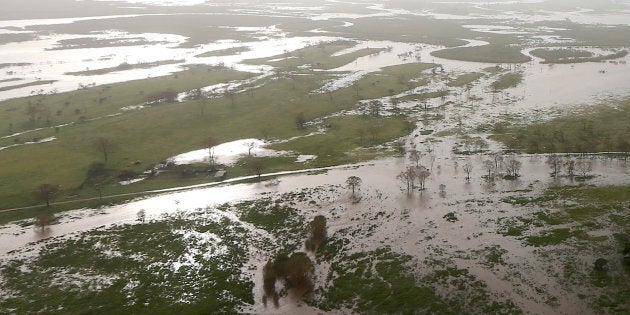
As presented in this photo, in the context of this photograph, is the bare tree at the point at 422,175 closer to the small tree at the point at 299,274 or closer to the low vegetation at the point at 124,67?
the small tree at the point at 299,274

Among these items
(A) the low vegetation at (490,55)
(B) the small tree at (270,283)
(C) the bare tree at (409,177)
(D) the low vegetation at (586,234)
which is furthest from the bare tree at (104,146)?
(A) the low vegetation at (490,55)

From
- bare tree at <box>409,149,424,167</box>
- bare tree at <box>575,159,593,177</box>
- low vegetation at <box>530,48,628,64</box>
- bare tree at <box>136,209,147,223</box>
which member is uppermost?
low vegetation at <box>530,48,628,64</box>

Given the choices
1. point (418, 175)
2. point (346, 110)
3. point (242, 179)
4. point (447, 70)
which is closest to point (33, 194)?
point (242, 179)

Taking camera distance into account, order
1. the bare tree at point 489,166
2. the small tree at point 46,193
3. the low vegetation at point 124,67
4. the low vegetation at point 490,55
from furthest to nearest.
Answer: the low vegetation at point 124,67 < the low vegetation at point 490,55 < the bare tree at point 489,166 < the small tree at point 46,193

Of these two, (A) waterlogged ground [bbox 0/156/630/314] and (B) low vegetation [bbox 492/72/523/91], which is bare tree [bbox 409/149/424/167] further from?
(B) low vegetation [bbox 492/72/523/91]

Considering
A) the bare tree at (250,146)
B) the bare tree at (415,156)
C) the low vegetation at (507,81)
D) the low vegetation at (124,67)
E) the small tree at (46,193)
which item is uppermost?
the low vegetation at (124,67)

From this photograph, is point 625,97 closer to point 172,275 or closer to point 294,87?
point 294,87

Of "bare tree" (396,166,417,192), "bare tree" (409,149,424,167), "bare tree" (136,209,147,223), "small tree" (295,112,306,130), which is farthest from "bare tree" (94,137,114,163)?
"bare tree" (409,149,424,167)
